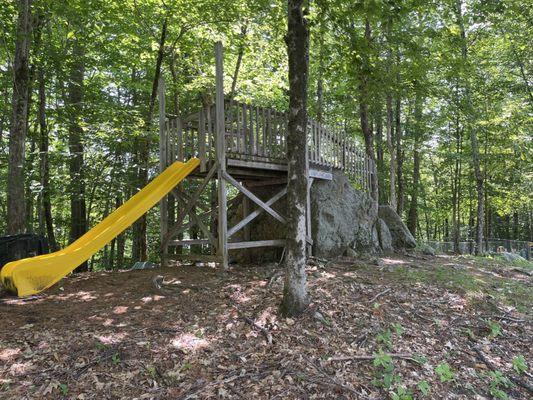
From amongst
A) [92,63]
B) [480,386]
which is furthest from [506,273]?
[92,63]

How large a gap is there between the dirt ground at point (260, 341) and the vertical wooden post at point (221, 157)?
0.57 m

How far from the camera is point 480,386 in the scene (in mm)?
4043

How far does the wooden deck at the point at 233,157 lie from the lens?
22.0 ft

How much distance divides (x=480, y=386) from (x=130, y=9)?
11002mm

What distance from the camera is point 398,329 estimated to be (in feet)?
15.9

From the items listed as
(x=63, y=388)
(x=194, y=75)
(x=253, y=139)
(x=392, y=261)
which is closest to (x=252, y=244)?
(x=253, y=139)

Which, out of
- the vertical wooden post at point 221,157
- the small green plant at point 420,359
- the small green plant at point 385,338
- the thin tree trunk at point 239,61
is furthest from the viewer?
the thin tree trunk at point 239,61

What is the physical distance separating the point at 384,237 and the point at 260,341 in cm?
658

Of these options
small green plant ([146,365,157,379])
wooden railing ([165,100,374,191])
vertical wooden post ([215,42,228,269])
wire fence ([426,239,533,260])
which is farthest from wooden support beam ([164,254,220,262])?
wire fence ([426,239,533,260])

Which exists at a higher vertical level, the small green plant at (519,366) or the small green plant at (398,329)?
the small green plant at (398,329)

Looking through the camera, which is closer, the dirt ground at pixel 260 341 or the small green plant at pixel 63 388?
the small green plant at pixel 63 388

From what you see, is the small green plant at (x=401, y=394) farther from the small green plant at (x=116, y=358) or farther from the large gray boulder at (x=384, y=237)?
the large gray boulder at (x=384, y=237)

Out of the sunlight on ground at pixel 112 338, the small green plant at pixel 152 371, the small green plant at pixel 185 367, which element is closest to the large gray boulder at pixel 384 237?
the small green plant at pixel 185 367

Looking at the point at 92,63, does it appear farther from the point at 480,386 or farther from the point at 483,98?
the point at 483,98
